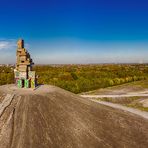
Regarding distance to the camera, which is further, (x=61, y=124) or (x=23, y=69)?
(x=23, y=69)

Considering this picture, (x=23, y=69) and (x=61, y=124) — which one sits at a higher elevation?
(x=23, y=69)

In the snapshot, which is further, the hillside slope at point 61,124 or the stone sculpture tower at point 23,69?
the stone sculpture tower at point 23,69

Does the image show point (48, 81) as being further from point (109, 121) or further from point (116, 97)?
point (109, 121)

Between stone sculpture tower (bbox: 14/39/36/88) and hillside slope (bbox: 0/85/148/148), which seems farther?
stone sculpture tower (bbox: 14/39/36/88)

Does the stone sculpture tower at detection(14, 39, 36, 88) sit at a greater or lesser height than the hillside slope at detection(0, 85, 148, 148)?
greater

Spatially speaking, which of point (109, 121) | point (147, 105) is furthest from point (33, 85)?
point (147, 105)
